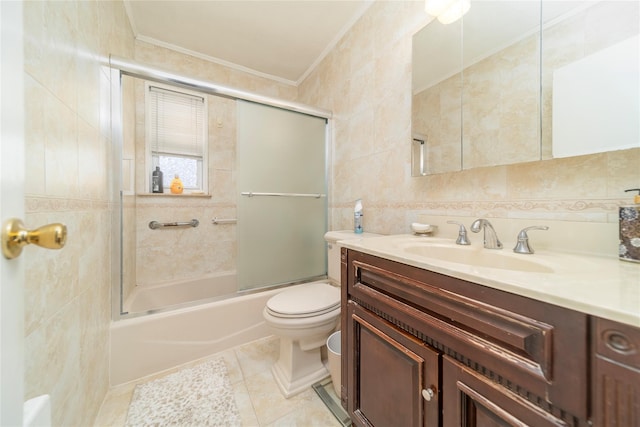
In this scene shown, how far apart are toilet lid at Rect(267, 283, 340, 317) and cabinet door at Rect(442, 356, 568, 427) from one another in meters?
0.72

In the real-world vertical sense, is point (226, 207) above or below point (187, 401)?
above

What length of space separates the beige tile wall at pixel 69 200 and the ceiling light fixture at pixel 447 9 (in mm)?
1497

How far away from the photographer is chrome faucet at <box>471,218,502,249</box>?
2.84 feet

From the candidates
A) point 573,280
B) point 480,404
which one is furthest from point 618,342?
point 480,404

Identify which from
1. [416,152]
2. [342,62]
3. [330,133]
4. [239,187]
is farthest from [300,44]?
[416,152]

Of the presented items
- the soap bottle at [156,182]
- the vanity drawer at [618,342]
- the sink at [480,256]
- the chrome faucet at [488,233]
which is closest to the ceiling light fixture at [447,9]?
the chrome faucet at [488,233]

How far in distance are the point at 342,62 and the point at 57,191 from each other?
6.24 feet

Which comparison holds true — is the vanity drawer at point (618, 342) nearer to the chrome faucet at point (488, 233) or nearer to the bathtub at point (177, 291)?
the chrome faucet at point (488, 233)

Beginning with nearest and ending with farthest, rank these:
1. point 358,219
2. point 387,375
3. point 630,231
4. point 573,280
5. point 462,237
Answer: point 573,280
point 630,231
point 387,375
point 462,237
point 358,219

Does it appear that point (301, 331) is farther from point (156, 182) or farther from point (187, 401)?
point (156, 182)

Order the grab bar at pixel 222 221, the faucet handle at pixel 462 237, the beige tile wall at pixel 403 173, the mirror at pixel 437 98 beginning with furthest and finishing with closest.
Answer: the grab bar at pixel 222 221 < the mirror at pixel 437 98 < the faucet handle at pixel 462 237 < the beige tile wall at pixel 403 173

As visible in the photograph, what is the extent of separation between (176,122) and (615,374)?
8.95 ft

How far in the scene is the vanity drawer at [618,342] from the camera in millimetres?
338

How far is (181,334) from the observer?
4.64ft
